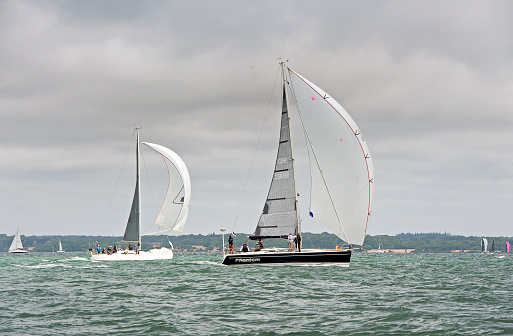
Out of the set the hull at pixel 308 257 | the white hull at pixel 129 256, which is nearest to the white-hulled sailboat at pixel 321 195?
the hull at pixel 308 257

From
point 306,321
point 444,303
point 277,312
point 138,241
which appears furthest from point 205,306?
point 138,241

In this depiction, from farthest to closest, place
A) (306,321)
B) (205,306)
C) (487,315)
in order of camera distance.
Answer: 1. (205,306)
2. (487,315)
3. (306,321)

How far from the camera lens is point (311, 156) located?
1508 inches

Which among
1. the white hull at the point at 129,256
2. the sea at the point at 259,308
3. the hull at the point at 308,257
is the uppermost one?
the hull at the point at 308,257

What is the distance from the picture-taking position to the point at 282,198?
39.4 metres

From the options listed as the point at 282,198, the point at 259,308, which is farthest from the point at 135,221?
the point at 259,308

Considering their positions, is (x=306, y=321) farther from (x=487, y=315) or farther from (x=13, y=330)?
(x=13, y=330)

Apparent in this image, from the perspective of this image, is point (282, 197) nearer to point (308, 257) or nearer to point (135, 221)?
point (308, 257)

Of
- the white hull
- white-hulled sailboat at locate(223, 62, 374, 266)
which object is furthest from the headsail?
the white hull

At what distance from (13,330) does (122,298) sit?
695 centimetres

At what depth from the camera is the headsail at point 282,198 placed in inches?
1532

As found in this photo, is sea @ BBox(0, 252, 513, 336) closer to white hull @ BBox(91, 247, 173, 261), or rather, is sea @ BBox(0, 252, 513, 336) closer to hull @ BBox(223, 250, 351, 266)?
hull @ BBox(223, 250, 351, 266)

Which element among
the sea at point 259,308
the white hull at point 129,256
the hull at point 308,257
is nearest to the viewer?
the sea at point 259,308

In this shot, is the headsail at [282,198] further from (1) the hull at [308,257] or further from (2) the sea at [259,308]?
(2) the sea at [259,308]
